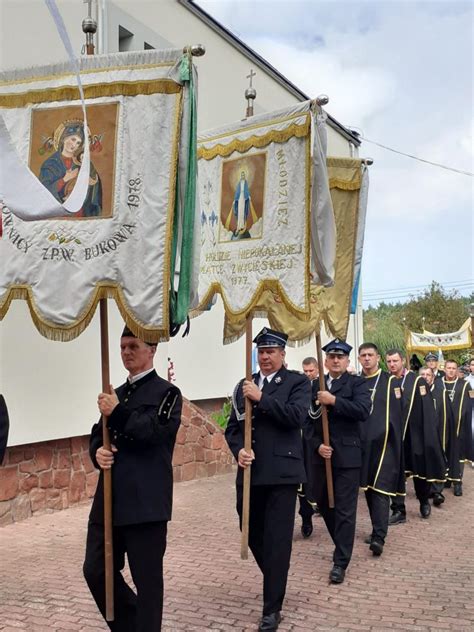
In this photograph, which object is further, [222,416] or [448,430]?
[222,416]

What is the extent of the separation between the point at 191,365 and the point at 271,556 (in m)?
7.42

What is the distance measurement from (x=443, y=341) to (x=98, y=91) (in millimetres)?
14458

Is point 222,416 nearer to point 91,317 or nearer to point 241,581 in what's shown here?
point 241,581

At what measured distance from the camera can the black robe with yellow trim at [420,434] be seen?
347 inches

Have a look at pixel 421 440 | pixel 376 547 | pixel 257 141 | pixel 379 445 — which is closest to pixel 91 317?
pixel 257 141

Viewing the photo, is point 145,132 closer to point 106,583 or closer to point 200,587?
point 106,583

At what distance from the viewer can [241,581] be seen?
223 inches

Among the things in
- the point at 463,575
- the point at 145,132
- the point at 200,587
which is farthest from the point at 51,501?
the point at 145,132

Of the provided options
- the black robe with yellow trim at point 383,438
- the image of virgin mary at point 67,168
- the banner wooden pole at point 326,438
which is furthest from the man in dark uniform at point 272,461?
the black robe with yellow trim at point 383,438

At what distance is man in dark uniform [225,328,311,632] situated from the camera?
466cm

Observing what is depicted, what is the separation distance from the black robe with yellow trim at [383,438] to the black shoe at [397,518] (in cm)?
90

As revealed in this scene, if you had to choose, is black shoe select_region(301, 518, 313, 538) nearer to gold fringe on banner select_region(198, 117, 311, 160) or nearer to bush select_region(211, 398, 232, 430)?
gold fringe on banner select_region(198, 117, 311, 160)

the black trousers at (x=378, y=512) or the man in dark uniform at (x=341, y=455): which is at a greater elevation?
the man in dark uniform at (x=341, y=455)

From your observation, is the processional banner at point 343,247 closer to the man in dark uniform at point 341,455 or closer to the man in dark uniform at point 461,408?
the man in dark uniform at point 341,455
